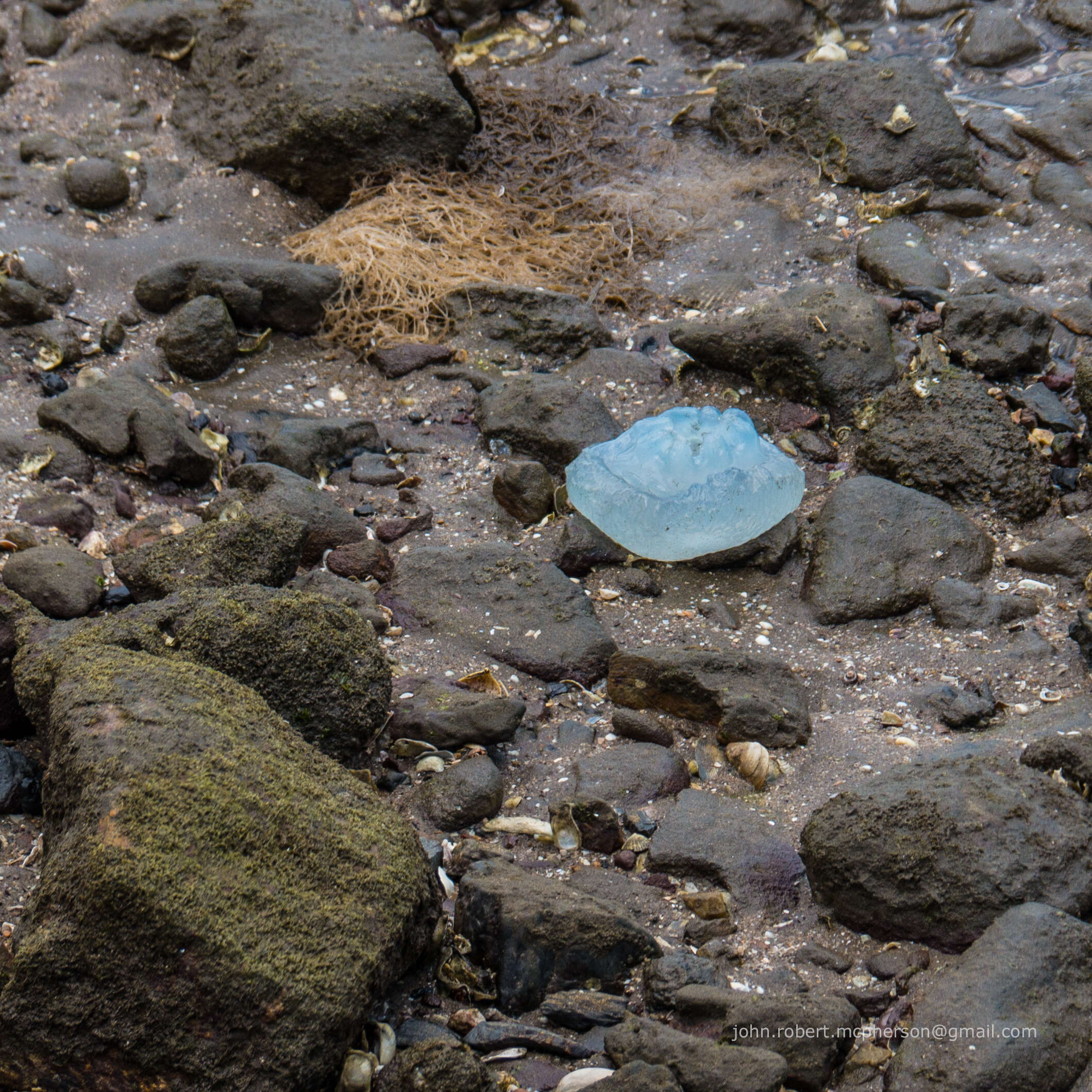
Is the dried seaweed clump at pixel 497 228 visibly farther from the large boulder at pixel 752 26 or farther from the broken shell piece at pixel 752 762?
the broken shell piece at pixel 752 762

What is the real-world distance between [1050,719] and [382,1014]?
6.60ft

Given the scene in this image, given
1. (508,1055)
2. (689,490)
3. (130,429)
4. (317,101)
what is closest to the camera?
(508,1055)

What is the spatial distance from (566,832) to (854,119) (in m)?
4.58

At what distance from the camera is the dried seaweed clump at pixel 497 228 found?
206 inches

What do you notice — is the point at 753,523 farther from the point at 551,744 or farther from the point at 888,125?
the point at 888,125

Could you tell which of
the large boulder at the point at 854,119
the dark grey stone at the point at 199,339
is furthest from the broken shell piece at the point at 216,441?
the large boulder at the point at 854,119

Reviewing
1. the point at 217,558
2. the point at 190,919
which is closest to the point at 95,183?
the point at 217,558

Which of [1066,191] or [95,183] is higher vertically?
[1066,191]

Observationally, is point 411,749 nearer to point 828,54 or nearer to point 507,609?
point 507,609

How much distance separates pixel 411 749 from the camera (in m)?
3.10

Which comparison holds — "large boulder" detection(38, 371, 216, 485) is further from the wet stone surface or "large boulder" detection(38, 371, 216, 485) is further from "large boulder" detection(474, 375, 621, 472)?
"large boulder" detection(474, 375, 621, 472)

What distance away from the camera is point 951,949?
248 centimetres

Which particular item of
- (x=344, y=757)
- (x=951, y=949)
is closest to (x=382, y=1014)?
(x=344, y=757)

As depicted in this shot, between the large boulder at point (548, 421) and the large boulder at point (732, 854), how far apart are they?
73.9 inches
